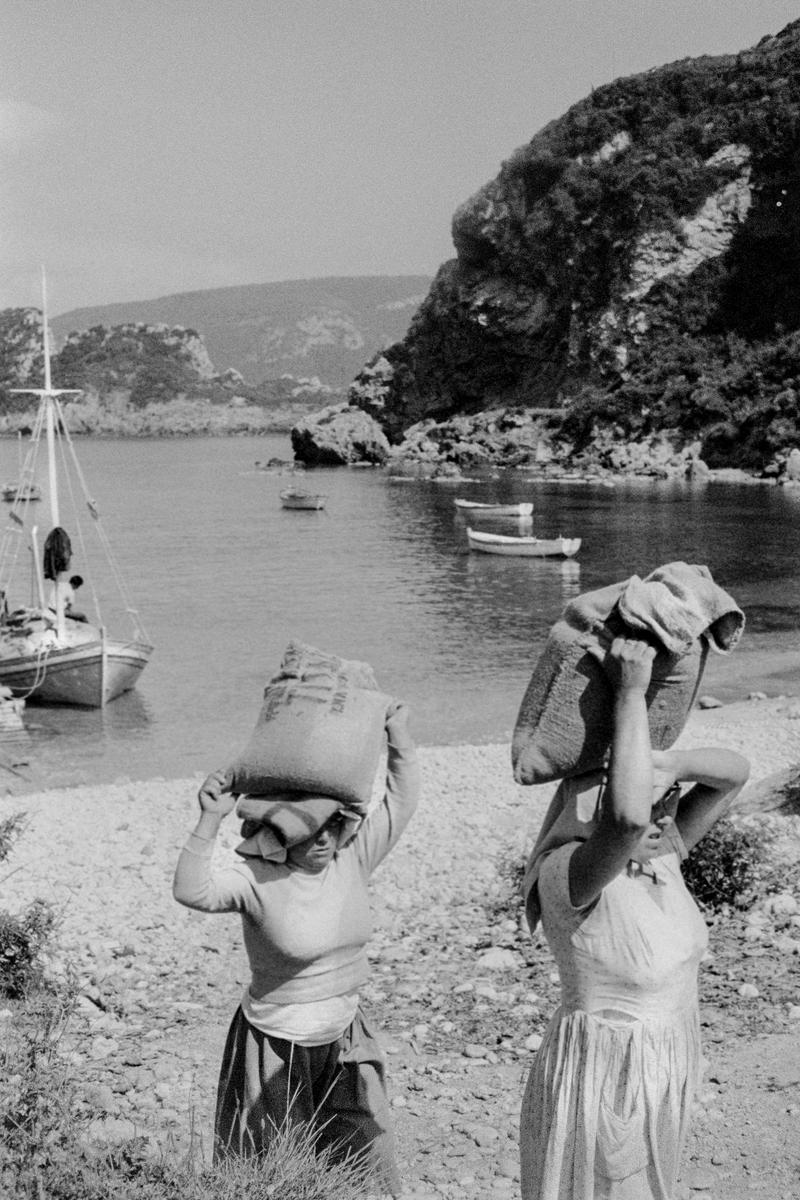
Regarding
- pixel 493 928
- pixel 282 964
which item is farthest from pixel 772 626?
pixel 282 964

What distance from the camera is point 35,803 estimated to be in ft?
47.8

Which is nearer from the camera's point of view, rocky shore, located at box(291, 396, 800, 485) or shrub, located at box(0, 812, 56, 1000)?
shrub, located at box(0, 812, 56, 1000)

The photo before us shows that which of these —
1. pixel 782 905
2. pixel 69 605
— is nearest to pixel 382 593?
pixel 69 605

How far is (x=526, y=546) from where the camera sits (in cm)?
4469

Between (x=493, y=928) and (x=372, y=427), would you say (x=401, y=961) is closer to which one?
(x=493, y=928)

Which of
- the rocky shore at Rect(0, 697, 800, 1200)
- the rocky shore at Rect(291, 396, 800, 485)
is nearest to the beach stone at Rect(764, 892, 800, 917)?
the rocky shore at Rect(0, 697, 800, 1200)

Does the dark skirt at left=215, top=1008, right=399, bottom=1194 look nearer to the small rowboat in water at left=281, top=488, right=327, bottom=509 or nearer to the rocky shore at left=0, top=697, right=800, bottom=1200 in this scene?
the rocky shore at left=0, top=697, right=800, bottom=1200

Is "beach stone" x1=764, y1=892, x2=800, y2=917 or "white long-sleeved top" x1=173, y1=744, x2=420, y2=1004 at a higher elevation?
"white long-sleeved top" x1=173, y1=744, x2=420, y2=1004

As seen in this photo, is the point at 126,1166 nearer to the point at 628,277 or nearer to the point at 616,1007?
the point at 616,1007

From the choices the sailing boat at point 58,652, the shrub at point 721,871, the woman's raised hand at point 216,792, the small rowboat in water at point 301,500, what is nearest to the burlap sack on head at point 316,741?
the woman's raised hand at point 216,792

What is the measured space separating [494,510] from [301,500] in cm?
1238

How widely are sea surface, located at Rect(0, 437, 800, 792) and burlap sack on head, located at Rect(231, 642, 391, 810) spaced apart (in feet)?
47.8

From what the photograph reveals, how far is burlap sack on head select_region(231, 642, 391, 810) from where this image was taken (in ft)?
13.1

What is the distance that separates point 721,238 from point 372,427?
3112cm
